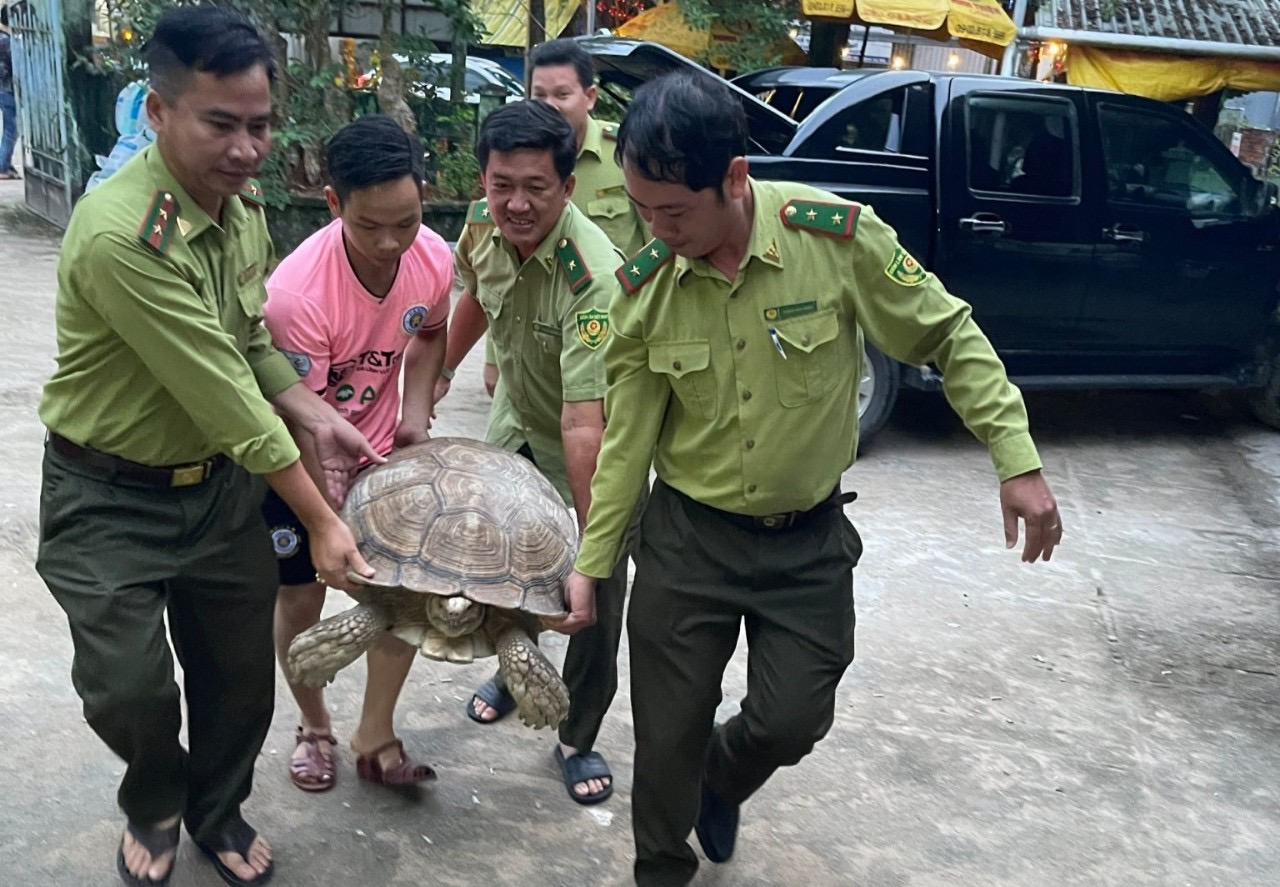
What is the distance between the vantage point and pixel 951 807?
3131 millimetres

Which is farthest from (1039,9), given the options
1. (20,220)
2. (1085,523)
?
(20,220)

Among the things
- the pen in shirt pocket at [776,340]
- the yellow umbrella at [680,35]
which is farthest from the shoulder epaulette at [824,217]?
the yellow umbrella at [680,35]

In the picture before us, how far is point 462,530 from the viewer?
2549 millimetres

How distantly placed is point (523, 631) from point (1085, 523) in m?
3.62

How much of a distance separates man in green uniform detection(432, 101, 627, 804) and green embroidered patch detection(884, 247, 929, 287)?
0.76 meters

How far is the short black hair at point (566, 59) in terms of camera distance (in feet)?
13.1

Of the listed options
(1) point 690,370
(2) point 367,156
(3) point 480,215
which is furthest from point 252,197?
(1) point 690,370

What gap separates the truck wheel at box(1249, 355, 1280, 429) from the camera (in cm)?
686

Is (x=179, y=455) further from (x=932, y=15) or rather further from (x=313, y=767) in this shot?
(x=932, y=15)

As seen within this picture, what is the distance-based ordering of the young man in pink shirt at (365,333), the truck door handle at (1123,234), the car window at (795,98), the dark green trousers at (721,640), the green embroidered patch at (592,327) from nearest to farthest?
1. the dark green trousers at (721,640)
2. the young man in pink shirt at (365,333)
3. the green embroidered patch at (592,327)
4. the truck door handle at (1123,234)
5. the car window at (795,98)

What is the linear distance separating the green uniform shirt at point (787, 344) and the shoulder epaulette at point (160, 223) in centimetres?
89

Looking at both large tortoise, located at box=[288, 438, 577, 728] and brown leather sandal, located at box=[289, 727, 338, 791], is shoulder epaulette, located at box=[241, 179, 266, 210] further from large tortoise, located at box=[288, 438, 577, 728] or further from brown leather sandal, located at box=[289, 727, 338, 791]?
brown leather sandal, located at box=[289, 727, 338, 791]

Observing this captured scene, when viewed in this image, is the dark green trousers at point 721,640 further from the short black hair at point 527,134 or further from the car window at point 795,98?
the car window at point 795,98

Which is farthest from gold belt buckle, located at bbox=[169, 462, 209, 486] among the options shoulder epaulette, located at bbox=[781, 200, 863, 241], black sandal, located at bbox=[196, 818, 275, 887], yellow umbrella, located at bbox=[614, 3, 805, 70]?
yellow umbrella, located at bbox=[614, 3, 805, 70]
